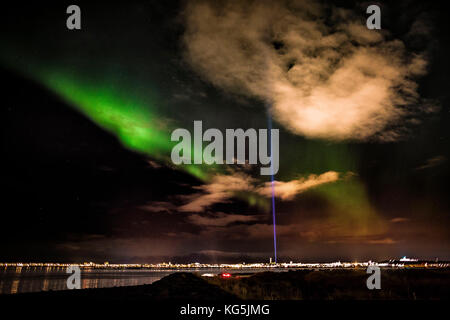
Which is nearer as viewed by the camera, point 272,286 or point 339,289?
point 339,289
